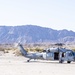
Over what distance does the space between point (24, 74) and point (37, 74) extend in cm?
87

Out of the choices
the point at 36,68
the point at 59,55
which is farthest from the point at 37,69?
the point at 59,55

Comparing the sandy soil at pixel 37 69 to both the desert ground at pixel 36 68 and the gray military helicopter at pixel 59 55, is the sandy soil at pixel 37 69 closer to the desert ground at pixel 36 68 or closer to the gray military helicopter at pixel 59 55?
the desert ground at pixel 36 68

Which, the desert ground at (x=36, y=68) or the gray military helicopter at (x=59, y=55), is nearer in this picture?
the desert ground at (x=36, y=68)

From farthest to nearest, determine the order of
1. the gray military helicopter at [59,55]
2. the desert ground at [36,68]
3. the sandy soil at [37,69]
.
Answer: the gray military helicopter at [59,55], the desert ground at [36,68], the sandy soil at [37,69]

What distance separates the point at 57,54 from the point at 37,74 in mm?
14312

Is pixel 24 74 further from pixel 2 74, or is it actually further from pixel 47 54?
pixel 47 54

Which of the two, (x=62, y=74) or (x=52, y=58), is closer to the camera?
(x=62, y=74)

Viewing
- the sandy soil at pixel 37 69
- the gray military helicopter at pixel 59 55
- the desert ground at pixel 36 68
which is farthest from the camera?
the gray military helicopter at pixel 59 55

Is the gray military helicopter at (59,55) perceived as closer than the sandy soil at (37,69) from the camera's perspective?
No

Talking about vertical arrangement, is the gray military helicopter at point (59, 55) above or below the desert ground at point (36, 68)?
above

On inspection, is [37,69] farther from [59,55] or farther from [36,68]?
[59,55]

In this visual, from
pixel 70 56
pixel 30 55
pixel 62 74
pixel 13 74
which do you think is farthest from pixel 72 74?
pixel 30 55

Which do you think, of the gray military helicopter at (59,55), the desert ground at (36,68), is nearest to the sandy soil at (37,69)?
the desert ground at (36,68)

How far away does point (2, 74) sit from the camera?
822 inches
